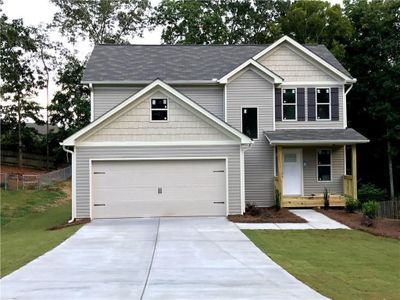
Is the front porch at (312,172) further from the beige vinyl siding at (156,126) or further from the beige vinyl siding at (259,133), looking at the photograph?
the beige vinyl siding at (156,126)

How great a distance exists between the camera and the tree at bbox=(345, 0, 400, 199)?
103 ft

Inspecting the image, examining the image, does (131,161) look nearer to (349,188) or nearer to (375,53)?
(349,188)

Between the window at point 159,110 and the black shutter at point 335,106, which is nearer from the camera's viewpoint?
the window at point 159,110

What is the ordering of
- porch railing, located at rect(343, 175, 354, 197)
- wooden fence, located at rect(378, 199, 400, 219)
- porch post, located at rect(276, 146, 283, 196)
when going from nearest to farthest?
1. porch post, located at rect(276, 146, 283, 196)
2. porch railing, located at rect(343, 175, 354, 197)
3. wooden fence, located at rect(378, 199, 400, 219)

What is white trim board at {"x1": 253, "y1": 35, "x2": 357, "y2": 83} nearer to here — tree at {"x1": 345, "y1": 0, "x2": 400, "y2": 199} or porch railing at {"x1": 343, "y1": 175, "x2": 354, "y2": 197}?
porch railing at {"x1": 343, "y1": 175, "x2": 354, "y2": 197}

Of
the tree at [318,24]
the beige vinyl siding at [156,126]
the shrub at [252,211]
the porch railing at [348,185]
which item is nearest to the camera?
the beige vinyl siding at [156,126]

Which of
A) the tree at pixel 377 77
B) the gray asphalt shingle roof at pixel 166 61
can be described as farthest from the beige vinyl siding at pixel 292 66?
the tree at pixel 377 77

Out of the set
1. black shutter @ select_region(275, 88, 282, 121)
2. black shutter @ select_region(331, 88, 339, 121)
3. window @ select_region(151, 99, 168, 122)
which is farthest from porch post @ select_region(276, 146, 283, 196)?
window @ select_region(151, 99, 168, 122)

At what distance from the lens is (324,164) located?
21.1m

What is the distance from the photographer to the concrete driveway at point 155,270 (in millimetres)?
7160

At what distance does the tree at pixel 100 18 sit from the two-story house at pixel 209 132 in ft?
66.5

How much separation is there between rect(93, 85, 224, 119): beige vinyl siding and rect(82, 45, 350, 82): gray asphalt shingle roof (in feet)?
1.28

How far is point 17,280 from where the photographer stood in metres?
8.06

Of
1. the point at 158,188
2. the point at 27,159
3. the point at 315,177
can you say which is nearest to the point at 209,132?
the point at 158,188
